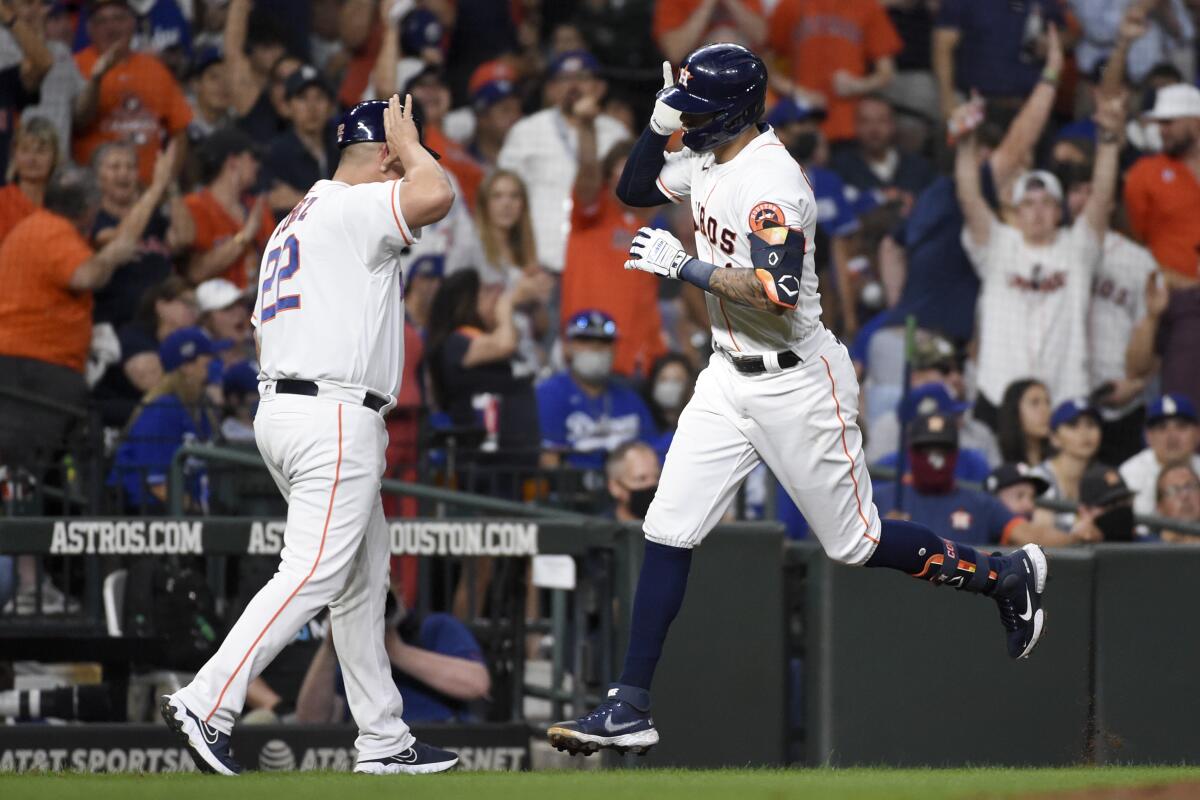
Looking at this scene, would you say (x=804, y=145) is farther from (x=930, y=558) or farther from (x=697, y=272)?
(x=697, y=272)

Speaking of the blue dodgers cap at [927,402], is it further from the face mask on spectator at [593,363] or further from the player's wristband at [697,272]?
the player's wristband at [697,272]

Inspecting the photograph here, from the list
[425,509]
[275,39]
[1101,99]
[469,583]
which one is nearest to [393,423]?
[425,509]

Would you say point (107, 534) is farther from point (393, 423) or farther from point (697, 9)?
point (697, 9)

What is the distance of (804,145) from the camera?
1078 centimetres

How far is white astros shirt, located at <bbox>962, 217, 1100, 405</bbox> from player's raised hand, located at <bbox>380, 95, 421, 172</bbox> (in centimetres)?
533

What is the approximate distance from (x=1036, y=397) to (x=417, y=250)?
3352 mm

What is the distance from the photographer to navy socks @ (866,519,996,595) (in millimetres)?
5371

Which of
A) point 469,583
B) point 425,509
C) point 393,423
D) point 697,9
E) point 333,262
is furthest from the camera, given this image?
point 697,9

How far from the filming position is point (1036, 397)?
935 centimetres

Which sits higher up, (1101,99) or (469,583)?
(1101,99)

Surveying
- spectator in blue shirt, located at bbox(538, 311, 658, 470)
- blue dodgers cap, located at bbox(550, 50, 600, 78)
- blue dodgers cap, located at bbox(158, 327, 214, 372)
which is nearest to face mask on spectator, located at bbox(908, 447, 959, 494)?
spectator in blue shirt, located at bbox(538, 311, 658, 470)

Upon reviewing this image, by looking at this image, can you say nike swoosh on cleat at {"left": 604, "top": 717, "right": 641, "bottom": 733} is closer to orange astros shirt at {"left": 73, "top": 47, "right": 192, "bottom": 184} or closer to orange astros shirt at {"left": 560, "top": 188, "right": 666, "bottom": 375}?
orange astros shirt at {"left": 560, "top": 188, "right": 666, "bottom": 375}

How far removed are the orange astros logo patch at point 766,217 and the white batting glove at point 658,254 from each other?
8.5 inches

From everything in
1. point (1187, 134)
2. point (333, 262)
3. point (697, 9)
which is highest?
point (697, 9)
